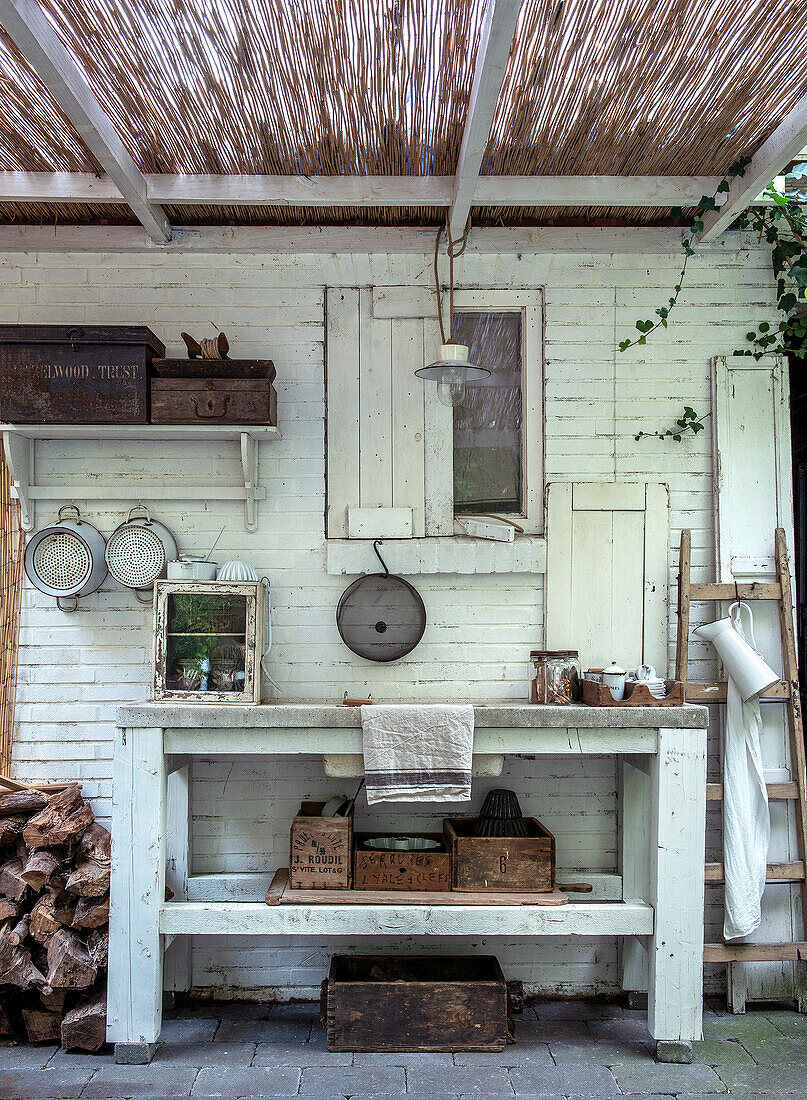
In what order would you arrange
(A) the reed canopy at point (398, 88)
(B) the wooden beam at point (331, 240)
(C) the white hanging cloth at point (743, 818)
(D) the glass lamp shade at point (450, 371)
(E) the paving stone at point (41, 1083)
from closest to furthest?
1. (A) the reed canopy at point (398, 88)
2. (E) the paving stone at point (41, 1083)
3. (D) the glass lamp shade at point (450, 371)
4. (C) the white hanging cloth at point (743, 818)
5. (B) the wooden beam at point (331, 240)

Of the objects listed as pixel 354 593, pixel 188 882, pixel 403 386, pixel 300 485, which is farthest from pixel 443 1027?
pixel 403 386

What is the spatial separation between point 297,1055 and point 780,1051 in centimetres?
182

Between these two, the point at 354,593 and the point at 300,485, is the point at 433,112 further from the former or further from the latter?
the point at 354,593

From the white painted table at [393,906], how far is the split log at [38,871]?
315 mm

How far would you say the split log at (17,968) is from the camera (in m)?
3.14

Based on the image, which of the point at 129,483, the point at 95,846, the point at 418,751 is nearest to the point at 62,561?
the point at 129,483

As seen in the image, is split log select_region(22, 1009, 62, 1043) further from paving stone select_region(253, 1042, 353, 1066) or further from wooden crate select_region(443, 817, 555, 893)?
wooden crate select_region(443, 817, 555, 893)

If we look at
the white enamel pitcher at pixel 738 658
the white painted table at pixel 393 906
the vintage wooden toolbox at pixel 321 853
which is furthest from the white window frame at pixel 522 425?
the vintage wooden toolbox at pixel 321 853

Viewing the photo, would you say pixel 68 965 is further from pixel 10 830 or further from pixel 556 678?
pixel 556 678

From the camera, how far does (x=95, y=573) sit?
3.67 meters

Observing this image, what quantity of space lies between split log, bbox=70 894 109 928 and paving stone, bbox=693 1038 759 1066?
7.44 ft

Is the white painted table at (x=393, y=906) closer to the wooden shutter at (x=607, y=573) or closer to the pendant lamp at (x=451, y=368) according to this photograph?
the wooden shutter at (x=607, y=573)

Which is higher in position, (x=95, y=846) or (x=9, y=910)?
(x=95, y=846)

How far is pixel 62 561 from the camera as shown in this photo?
3.64 m
